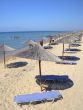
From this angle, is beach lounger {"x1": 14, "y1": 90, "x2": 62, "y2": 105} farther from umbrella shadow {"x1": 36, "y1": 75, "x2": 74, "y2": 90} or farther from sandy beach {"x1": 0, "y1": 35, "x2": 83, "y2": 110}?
umbrella shadow {"x1": 36, "y1": 75, "x2": 74, "y2": 90}

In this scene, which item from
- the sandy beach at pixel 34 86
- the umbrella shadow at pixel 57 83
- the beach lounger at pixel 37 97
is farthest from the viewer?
the umbrella shadow at pixel 57 83

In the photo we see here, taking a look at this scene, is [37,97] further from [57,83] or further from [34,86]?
[57,83]

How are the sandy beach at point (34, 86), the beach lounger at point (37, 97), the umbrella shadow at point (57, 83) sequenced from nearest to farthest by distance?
the sandy beach at point (34, 86) → the beach lounger at point (37, 97) → the umbrella shadow at point (57, 83)

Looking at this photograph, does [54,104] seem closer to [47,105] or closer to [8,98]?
[47,105]

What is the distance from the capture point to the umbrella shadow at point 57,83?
9466 mm

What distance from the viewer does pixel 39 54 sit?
8.98 meters

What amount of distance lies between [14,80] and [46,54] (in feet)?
8.80

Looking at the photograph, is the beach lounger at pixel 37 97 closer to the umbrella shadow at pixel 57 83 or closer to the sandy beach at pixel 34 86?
the sandy beach at pixel 34 86

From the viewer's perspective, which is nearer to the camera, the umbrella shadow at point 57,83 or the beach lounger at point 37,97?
the beach lounger at point 37,97

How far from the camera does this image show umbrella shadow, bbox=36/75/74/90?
31.1 ft

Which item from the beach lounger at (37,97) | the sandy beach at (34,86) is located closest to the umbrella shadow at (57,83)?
the sandy beach at (34,86)

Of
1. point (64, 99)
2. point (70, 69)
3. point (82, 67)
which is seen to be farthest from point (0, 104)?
point (82, 67)

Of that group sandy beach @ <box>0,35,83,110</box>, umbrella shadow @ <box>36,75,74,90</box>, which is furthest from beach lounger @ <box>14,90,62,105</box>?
umbrella shadow @ <box>36,75,74,90</box>

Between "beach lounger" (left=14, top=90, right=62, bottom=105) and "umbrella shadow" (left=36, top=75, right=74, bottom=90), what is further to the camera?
"umbrella shadow" (left=36, top=75, right=74, bottom=90)
